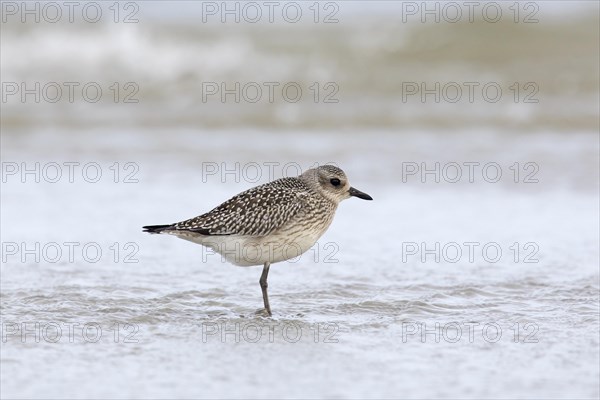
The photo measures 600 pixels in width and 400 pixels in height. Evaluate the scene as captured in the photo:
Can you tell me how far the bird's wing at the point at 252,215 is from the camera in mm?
7422

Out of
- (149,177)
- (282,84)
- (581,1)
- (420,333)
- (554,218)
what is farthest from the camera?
(581,1)

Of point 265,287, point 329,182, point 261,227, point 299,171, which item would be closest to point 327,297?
point 265,287

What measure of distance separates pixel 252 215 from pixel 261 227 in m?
0.11

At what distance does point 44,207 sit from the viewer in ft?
35.7

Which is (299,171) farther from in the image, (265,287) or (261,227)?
(265,287)

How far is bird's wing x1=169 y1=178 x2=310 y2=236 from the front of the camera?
24.3ft

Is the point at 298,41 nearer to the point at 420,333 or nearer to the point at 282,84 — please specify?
the point at 282,84

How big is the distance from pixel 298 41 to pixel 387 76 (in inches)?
128

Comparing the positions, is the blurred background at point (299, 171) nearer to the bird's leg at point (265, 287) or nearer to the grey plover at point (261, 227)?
the bird's leg at point (265, 287)

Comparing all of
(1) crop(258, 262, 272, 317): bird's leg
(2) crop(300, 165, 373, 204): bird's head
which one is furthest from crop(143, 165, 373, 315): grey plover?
(2) crop(300, 165, 373, 204): bird's head

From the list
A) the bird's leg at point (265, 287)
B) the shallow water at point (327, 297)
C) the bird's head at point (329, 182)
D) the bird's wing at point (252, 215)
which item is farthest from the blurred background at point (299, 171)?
the bird's head at point (329, 182)

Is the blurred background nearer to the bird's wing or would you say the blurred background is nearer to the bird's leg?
the bird's leg

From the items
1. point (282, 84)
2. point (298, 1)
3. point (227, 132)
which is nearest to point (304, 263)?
point (227, 132)

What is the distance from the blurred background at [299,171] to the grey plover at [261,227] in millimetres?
391
